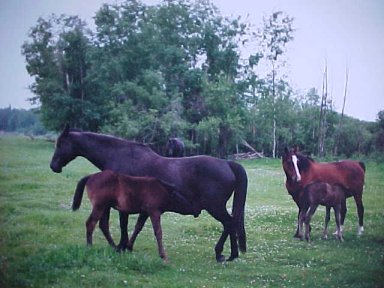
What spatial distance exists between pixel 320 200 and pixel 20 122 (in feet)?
17.6

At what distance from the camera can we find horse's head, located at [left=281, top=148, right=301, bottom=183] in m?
8.28

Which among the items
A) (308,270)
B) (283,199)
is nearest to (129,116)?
(308,270)

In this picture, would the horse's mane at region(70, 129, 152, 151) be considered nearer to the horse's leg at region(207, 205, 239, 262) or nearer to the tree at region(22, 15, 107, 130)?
the tree at region(22, 15, 107, 130)

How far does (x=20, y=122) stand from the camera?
7055 mm

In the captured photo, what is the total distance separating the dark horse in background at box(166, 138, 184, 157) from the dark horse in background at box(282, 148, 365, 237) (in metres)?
1.75

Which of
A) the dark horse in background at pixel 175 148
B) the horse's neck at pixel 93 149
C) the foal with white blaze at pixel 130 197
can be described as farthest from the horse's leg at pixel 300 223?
the horse's neck at pixel 93 149

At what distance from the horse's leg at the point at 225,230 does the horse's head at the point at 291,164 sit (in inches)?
57.6

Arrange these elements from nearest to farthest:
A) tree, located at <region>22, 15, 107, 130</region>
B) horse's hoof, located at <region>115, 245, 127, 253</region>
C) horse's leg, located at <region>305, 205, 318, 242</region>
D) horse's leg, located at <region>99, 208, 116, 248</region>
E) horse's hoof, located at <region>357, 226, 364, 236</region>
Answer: tree, located at <region>22, 15, 107, 130</region>, horse's hoof, located at <region>115, 245, 127, 253</region>, horse's leg, located at <region>99, 208, 116, 248</region>, horse's hoof, located at <region>357, 226, 364, 236</region>, horse's leg, located at <region>305, 205, 318, 242</region>

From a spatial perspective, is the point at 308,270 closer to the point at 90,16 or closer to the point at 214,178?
the point at 214,178

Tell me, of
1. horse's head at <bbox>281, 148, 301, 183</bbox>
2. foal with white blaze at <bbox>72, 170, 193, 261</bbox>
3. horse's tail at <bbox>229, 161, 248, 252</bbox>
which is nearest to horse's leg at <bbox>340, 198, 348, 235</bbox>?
horse's head at <bbox>281, 148, 301, 183</bbox>

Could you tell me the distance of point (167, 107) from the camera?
275 inches

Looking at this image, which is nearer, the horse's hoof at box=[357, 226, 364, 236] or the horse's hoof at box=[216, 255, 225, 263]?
the horse's hoof at box=[216, 255, 225, 263]

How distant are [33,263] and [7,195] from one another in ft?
3.36

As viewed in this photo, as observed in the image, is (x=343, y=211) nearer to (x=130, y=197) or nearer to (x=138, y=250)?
(x=138, y=250)
